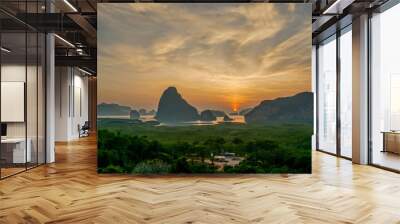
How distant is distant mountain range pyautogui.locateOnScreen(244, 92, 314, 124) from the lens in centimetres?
687

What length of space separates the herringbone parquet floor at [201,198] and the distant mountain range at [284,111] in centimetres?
100

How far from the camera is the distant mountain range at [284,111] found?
22.5 feet

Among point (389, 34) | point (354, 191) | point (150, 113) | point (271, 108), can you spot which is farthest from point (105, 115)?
point (389, 34)

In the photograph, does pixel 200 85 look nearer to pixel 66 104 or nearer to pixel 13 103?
pixel 13 103

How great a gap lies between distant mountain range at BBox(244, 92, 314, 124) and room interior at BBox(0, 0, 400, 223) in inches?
40.3

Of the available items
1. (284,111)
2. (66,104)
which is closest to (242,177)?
(284,111)

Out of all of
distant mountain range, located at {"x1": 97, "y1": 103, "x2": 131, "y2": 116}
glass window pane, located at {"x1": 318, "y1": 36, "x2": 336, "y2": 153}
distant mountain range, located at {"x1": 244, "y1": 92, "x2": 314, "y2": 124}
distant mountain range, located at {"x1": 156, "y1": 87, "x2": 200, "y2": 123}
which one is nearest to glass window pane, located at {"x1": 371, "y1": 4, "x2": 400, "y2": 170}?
distant mountain range, located at {"x1": 244, "y1": 92, "x2": 314, "y2": 124}

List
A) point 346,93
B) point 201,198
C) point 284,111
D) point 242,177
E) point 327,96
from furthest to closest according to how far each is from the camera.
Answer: point 327,96
point 346,93
point 284,111
point 242,177
point 201,198

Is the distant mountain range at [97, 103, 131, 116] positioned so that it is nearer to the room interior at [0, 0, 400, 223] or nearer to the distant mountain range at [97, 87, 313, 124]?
the distant mountain range at [97, 87, 313, 124]

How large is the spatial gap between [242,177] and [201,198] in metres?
1.80

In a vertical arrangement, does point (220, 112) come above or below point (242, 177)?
above

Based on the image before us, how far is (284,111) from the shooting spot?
6.88 metres

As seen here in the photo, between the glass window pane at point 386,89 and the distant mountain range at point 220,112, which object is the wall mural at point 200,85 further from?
the glass window pane at point 386,89

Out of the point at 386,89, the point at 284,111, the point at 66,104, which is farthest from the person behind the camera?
the point at 66,104
